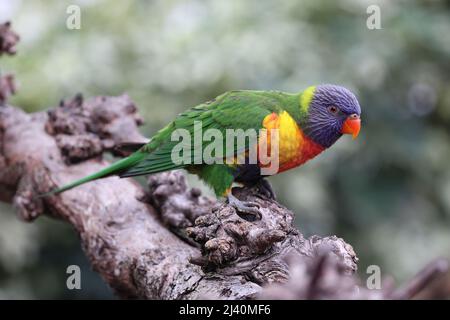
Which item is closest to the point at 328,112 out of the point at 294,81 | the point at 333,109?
the point at 333,109

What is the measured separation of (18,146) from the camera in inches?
107

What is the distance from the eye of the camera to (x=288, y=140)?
2.28 m

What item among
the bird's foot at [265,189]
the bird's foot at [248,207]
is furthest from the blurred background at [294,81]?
the bird's foot at [248,207]

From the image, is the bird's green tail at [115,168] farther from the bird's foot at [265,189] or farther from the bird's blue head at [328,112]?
the bird's blue head at [328,112]

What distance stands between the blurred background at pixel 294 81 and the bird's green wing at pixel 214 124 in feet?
4.71

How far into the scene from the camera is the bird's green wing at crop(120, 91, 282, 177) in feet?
7.51

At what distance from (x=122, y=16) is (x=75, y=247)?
1.69m

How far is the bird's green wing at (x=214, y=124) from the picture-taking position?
2289mm

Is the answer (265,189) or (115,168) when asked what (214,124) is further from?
(115,168)

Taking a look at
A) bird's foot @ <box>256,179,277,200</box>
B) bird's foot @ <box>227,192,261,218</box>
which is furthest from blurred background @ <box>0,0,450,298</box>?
bird's foot @ <box>227,192,261,218</box>

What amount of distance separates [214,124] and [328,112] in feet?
1.47

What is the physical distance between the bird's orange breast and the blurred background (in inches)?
57.8
